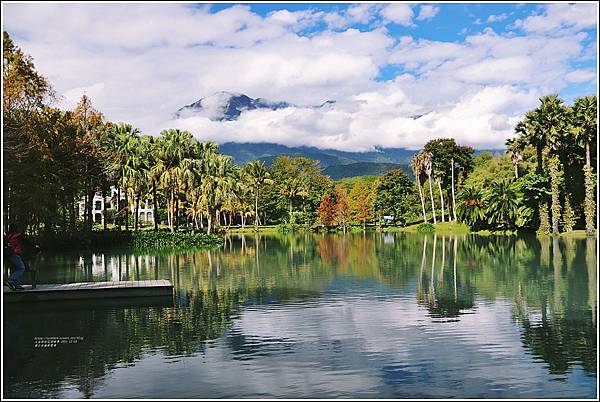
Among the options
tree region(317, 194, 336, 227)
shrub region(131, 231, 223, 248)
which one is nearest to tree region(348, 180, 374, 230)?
tree region(317, 194, 336, 227)

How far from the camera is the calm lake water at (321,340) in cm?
883

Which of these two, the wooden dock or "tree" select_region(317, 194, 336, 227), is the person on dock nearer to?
the wooden dock

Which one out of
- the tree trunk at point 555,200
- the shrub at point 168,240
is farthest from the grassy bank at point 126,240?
the tree trunk at point 555,200

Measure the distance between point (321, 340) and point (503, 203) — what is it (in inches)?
1853

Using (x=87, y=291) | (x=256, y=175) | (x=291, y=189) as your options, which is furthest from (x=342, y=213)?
(x=87, y=291)

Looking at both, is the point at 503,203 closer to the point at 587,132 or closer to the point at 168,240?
the point at 587,132

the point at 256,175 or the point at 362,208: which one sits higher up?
the point at 256,175

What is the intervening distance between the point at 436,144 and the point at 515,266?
55.8 meters

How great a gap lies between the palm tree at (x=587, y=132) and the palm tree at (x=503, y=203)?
270 inches

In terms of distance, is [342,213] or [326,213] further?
[342,213]

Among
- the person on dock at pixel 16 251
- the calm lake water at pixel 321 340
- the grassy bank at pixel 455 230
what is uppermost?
the person on dock at pixel 16 251

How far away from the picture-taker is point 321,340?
38.5 feet

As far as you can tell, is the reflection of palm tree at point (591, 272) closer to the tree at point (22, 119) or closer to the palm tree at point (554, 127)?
the palm tree at point (554, 127)

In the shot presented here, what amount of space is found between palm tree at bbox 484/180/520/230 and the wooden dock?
4384cm
